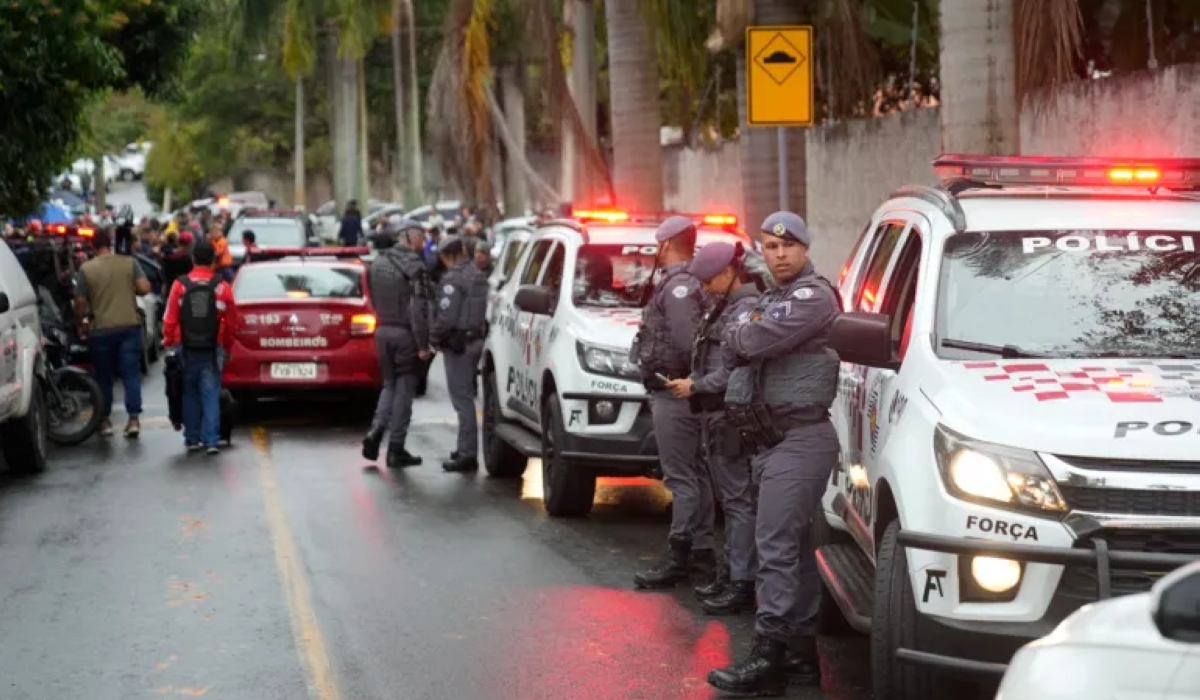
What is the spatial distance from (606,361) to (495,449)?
281cm

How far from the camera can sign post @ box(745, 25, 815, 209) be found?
15.1 m

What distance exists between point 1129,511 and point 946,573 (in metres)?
0.65

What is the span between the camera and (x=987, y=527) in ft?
22.3

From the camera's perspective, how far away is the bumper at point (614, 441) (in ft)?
41.6

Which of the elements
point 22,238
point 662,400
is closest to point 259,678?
point 662,400

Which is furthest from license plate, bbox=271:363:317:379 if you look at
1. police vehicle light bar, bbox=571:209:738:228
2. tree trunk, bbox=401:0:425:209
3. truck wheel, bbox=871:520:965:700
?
tree trunk, bbox=401:0:425:209

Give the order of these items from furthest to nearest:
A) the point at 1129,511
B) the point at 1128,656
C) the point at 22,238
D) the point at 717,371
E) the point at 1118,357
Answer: the point at 22,238 → the point at 717,371 → the point at 1118,357 → the point at 1129,511 → the point at 1128,656

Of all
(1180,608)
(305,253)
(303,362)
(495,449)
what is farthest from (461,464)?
(1180,608)

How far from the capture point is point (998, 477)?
22.5 feet

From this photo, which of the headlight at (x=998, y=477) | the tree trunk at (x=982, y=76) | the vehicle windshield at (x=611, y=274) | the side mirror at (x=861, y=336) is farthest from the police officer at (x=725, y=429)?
the tree trunk at (x=982, y=76)

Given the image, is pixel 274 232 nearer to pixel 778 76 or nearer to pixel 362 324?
pixel 362 324

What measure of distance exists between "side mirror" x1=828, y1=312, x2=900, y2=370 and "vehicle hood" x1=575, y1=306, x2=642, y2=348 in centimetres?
504

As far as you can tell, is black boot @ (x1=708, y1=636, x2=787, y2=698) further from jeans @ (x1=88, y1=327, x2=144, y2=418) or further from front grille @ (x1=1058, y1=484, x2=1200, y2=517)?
jeans @ (x1=88, y1=327, x2=144, y2=418)

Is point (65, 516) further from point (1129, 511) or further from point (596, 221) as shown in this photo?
point (1129, 511)
